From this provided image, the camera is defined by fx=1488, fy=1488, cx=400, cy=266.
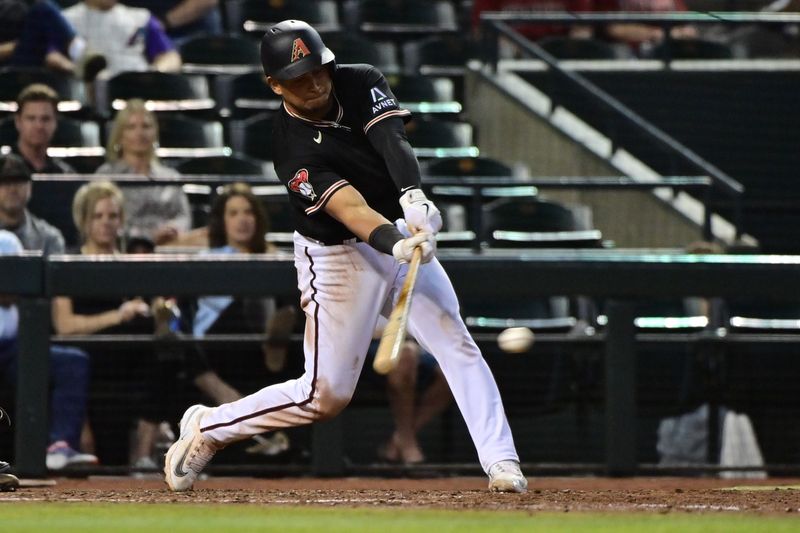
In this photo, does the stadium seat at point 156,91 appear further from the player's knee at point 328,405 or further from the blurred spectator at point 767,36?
the player's knee at point 328,405

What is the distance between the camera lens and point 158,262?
6441mm

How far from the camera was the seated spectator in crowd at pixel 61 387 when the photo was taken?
6.44 metres

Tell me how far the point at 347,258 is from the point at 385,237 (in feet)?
1.01

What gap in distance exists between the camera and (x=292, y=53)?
15.8 feet

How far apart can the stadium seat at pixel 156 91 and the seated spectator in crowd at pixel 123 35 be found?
0.22 meters

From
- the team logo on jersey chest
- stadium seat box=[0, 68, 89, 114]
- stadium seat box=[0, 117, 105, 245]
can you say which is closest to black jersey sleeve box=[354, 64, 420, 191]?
the team logo on jersey chest

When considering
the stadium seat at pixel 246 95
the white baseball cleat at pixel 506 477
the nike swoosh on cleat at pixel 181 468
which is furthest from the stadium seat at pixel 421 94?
the white baseball cleat at pixel 506 477

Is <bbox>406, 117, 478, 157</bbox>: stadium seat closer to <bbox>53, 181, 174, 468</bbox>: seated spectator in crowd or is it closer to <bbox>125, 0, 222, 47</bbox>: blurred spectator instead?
<bbox>125, 0, 222, 47</bbox>: blurred spectator

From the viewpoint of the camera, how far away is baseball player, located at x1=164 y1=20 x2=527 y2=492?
4.91m

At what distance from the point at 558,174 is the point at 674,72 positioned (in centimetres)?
123

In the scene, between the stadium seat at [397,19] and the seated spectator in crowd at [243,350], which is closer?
the seated spectator in crowd at [243,350]

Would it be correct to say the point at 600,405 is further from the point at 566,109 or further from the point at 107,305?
the point at 566,109

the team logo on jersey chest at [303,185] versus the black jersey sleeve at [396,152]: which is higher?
the black jersey sleeve at [396,152]

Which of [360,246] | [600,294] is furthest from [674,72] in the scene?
[360,246]
